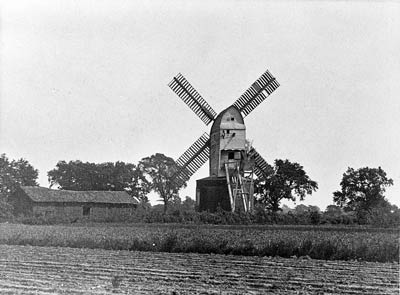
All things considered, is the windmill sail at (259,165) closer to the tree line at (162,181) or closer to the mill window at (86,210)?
the tree line at (162,181)

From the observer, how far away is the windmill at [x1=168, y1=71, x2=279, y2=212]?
1519 inches

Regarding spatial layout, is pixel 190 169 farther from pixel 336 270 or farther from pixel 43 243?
pixel 336 270

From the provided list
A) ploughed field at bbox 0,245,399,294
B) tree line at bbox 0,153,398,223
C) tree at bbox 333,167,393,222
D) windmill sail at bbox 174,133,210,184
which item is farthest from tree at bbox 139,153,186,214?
ploughed field at bbox 0,245,399,294

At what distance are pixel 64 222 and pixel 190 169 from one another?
981cm

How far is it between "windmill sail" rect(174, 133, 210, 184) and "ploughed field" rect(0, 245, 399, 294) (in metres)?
22.6

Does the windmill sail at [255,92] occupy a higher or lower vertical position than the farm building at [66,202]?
higher

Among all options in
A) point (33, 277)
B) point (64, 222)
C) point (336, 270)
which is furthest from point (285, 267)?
point (64, 222)

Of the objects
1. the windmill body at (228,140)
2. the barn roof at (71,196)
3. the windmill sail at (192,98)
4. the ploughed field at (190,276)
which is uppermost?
the windmill sail at (192,98)

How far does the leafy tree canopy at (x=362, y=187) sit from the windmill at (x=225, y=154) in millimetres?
25783

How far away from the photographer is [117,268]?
593 inches

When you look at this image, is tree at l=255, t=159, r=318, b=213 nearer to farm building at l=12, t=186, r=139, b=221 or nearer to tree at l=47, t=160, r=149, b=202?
farm building at l=12, t=186, r=139, b=221

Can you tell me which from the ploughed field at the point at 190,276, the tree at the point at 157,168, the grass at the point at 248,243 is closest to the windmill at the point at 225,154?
the grass at the point at 248,243

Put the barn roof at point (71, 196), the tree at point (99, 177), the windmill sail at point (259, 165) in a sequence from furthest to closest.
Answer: the tree at point (99, 177) < the barn roof at point (71, 196) < the windmill sail at point (259, 165)

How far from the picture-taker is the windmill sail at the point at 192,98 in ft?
132
